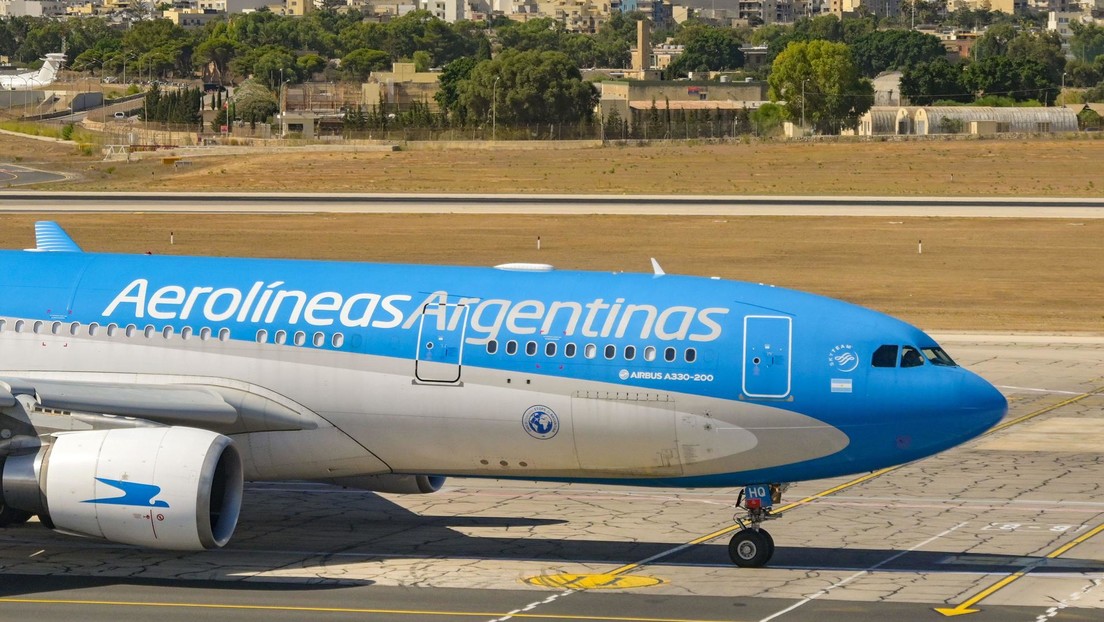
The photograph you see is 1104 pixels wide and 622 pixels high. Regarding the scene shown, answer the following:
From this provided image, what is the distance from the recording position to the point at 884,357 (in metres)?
23.8

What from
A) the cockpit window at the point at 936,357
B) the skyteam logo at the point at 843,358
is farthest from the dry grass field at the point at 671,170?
the skyteam logo at the point at 843,358

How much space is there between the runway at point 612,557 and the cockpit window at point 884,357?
3.54 m

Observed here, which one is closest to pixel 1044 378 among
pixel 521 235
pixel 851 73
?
pixel 521 235

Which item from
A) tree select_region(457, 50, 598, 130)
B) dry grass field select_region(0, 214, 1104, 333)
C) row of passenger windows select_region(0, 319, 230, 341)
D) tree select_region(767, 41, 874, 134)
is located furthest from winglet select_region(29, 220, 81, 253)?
tree select_region(767, 41, 874, 134)

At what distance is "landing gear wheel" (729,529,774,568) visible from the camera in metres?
24.9

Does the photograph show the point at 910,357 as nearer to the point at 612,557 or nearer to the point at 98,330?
the point at 612,557

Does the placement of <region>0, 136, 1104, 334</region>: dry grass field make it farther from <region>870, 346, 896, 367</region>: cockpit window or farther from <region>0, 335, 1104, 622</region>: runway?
<region>870, 346, 896, 367</region>: cockpit window

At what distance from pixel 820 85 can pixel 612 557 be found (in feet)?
548

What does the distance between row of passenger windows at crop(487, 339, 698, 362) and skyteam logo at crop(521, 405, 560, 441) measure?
2.97 feet

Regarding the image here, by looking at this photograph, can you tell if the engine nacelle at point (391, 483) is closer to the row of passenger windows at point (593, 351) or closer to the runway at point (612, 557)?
the runway at point (612, 557)

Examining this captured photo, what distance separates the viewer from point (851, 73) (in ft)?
615

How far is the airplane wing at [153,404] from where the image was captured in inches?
969

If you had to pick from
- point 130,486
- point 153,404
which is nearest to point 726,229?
point 153,404

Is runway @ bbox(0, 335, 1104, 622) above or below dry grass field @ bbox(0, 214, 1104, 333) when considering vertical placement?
above
